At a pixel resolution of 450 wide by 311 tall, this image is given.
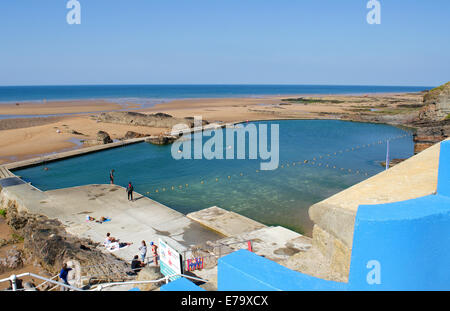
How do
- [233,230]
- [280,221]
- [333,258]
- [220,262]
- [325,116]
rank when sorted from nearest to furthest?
[220,262]
[333,258]
[233,230]
[280,221]
[325,116]

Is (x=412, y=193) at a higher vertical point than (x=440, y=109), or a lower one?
lower

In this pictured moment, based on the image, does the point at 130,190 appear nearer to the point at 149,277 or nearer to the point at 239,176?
the point at 239,176

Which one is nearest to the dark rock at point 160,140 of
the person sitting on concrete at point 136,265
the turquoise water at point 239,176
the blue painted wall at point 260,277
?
the turquoise water at point 239,176

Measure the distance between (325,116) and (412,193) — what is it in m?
67.6

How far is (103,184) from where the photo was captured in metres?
24.6

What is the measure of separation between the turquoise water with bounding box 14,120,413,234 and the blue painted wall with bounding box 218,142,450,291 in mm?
12230

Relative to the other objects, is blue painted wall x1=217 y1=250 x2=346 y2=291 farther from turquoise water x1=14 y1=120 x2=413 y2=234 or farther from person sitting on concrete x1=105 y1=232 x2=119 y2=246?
turquoise water x1=14 y1=120 x2=413 y2=234

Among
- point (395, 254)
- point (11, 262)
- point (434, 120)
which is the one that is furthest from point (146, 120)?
point (395, 254)

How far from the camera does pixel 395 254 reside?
535 centimetres

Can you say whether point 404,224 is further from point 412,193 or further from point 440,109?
point 440,109

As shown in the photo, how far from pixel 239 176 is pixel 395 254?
22.7 meters

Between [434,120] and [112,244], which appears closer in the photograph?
[112,244]

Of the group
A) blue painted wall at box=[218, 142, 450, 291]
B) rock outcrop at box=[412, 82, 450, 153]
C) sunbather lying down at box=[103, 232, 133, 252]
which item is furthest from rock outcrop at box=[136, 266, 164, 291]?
rock outcrop at box=[412, 82, 450, 153]
